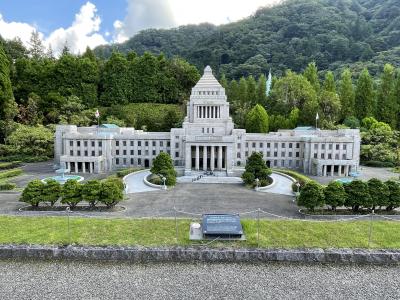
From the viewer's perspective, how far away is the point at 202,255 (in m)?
23.8

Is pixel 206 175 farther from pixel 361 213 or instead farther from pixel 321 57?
pixel 321 57

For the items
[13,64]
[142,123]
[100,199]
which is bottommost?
[100,199]

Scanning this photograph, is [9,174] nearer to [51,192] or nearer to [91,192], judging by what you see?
[51,192]

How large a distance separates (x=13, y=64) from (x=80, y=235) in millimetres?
86234

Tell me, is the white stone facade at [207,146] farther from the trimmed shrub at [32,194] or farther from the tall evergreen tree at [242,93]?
the tall evergreen tree at [242,93]

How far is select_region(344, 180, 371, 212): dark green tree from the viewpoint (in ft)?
108

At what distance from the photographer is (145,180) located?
49875 mm

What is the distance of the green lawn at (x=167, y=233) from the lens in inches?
985

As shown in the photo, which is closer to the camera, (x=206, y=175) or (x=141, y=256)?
(x=141, y=256)

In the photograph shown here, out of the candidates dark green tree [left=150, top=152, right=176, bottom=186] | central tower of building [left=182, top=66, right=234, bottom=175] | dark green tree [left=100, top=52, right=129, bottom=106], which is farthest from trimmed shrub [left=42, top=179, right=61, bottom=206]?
dark green tree [left=100, top=52, right=129, bottom=106]

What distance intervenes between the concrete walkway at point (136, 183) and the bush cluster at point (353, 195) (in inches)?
884

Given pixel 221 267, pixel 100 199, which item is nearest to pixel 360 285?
pixel 221 267

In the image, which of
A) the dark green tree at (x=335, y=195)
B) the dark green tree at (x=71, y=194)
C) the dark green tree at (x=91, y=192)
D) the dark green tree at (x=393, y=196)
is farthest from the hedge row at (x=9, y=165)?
the dark green tree at (x=393, y=196)

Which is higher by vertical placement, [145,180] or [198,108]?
[198,108]
